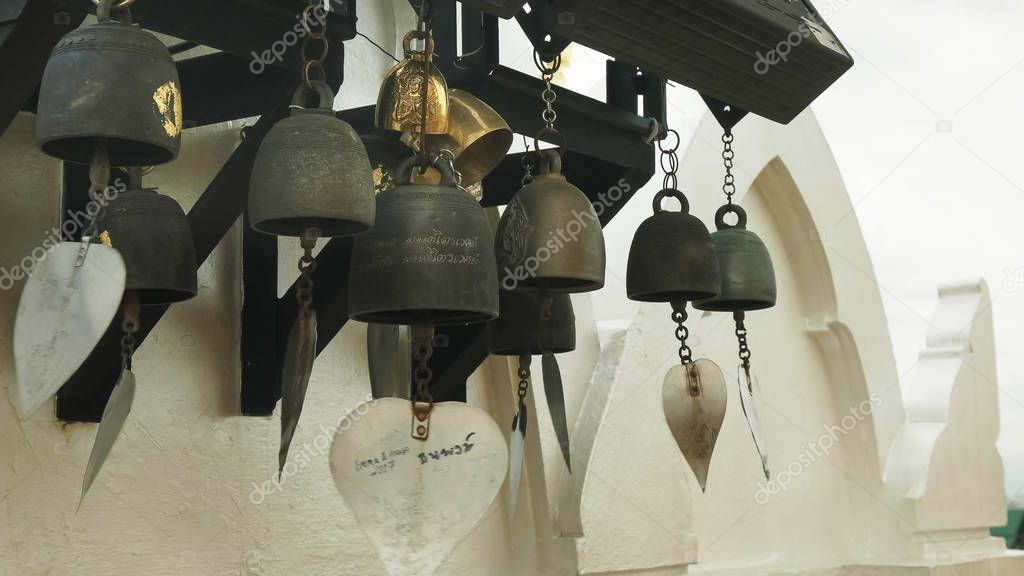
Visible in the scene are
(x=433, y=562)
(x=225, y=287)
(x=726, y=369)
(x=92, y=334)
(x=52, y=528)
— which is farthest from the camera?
(x=726, y=369)

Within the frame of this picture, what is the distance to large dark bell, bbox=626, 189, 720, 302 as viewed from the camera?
270 centimetres

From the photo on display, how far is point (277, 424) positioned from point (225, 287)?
15.6 inches

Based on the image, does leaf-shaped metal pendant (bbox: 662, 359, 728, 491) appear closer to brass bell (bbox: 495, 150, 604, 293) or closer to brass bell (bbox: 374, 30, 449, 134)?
brass bell (bbox: 495, 150, 604, 293)

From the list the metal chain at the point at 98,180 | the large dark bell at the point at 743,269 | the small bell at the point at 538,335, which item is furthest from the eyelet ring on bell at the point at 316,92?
the large dark bell at the point at 743,269

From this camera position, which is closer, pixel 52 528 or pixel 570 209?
pixel 570 209

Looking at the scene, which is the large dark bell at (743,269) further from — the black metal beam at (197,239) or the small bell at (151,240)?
the small bell at (151,240)

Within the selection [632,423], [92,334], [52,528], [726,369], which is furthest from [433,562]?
[726,369]

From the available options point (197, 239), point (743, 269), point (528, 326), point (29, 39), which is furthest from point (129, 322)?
point (743, 269)

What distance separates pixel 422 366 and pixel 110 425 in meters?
0.52

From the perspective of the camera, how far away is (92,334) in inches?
64.9

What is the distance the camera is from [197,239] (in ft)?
8.53

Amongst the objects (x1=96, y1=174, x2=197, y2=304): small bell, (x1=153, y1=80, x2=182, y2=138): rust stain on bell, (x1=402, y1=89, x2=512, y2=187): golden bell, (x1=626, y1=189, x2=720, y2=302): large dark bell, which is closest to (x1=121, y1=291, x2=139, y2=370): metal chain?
(x1=96, y1=174, x2=197, y2=304): small bell

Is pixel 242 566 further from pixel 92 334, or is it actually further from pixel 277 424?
pixel 92 334

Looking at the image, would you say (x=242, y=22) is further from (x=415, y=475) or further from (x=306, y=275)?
(x=415, y=475)
